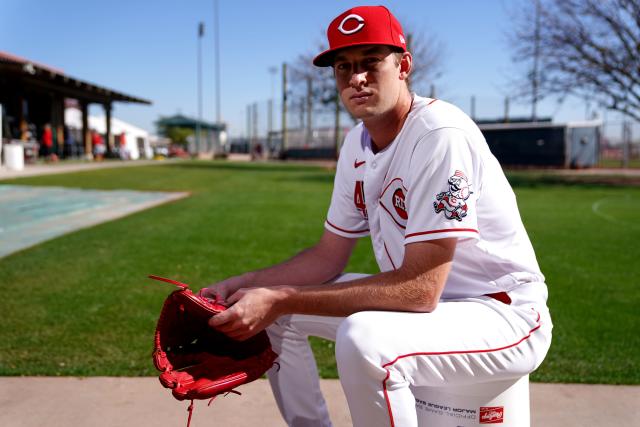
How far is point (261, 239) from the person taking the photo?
8297mm

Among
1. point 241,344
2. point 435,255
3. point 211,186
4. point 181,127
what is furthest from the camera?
point 181,127

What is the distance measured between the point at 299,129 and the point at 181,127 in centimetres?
4546

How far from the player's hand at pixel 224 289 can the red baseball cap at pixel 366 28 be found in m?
1.03

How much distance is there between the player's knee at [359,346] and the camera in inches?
72.4

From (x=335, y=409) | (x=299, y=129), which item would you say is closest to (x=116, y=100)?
(x=299, y=129)

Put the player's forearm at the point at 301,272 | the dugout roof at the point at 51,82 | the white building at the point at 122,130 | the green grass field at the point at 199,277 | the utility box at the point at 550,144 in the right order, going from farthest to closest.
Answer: the white building at the point at 122,130 < the utility box at the point at 550,144 < the dugout roof at the point at 51,82 < the green grass field at the point at 199,277 < the player's forearm at the point at 301,272

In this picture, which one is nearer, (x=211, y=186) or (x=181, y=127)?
(x=211, y=186)

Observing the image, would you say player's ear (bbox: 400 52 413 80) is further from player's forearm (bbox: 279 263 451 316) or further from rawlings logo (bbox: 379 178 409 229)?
player's forearm (bbox: 279 263 451 316)

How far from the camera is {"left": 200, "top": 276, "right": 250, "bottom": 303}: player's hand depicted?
2486 mm

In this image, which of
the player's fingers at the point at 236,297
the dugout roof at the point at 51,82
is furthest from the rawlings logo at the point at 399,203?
the dugout roof at the point at 51,82

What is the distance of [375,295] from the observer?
6.60 ft

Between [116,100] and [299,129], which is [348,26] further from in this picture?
[299,129]

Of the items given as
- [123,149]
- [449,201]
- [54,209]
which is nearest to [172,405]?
[449,201]

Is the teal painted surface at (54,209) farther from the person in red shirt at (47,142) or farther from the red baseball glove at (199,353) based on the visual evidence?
the person in red shirt at (47,142)
